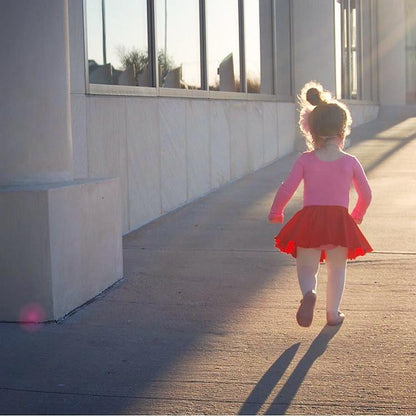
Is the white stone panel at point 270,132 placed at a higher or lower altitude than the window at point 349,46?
lower

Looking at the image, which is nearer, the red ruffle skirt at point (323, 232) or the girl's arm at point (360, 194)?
the red ruffle skirt at point (323, 232)

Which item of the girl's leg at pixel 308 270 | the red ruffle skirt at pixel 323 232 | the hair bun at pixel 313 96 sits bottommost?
the girl's leg at pixel 308 270

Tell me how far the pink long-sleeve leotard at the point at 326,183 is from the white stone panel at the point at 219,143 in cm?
631

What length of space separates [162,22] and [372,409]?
7202mm

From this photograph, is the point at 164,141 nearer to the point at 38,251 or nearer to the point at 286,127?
the point at 38,251

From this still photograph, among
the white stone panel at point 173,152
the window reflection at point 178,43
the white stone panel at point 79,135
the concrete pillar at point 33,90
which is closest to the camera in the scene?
the concrete pillar at point 33,90

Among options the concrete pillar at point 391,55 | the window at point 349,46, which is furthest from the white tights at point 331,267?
the concrete pillar at point 391,55

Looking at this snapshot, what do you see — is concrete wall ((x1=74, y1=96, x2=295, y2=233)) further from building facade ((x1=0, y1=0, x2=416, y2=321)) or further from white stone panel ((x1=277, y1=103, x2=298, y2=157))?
white stone panel ((x1=277, y1=103, x2=298, y2=157))

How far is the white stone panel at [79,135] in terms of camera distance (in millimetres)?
8219

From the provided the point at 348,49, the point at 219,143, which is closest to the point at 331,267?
the point at 219,143

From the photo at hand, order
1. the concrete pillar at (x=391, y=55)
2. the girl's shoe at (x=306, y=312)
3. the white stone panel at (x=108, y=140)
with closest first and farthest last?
the girl's shoe at (x=306, y=312), the white stone panel at (x=108, y=140), the concrete pillar at (x=391, y=55)

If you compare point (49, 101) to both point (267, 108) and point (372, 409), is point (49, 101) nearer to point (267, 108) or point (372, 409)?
point (372, 409)

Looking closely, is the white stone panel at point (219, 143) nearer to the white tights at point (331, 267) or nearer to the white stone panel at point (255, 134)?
the white stone panel at point (255, 134)

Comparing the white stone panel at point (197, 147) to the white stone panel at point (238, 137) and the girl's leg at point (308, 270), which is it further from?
the girl's leg at point (308, 270)
